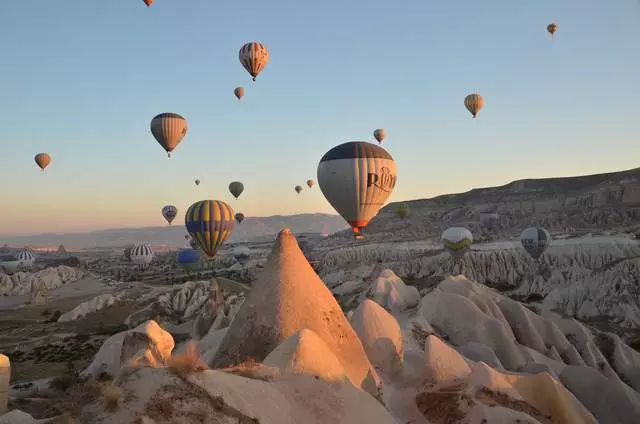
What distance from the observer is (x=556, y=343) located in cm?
2973

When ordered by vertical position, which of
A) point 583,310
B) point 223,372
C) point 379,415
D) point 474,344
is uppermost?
point 223,372

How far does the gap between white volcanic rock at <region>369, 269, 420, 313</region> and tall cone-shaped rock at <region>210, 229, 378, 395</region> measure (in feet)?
66.8

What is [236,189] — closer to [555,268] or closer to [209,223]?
[209,223]

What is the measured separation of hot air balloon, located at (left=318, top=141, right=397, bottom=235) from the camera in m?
37.9

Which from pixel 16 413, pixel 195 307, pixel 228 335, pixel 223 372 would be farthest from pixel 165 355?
pixel 195 307

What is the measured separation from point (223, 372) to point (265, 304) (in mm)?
4656

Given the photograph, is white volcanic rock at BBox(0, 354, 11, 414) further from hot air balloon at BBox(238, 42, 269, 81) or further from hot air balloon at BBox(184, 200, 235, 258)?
hot air balloon at BBox(238, 42, 269, 81)

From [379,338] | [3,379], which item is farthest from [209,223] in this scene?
[379,338]

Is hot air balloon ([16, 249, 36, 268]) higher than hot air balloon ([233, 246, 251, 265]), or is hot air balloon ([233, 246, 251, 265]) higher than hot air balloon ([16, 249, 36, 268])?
hot air balloon ([16, 249, 36, 268])

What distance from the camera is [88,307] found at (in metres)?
59.7

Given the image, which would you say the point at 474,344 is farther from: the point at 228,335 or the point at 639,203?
the point at 639,203

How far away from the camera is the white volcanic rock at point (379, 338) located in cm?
1638

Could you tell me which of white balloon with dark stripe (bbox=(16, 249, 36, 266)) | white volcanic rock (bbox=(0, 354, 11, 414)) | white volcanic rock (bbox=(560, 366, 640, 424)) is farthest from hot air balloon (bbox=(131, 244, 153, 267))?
white volcanic rock (bbox=(560, 366, 640, 424))

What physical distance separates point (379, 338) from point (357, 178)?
22077 millimetres
